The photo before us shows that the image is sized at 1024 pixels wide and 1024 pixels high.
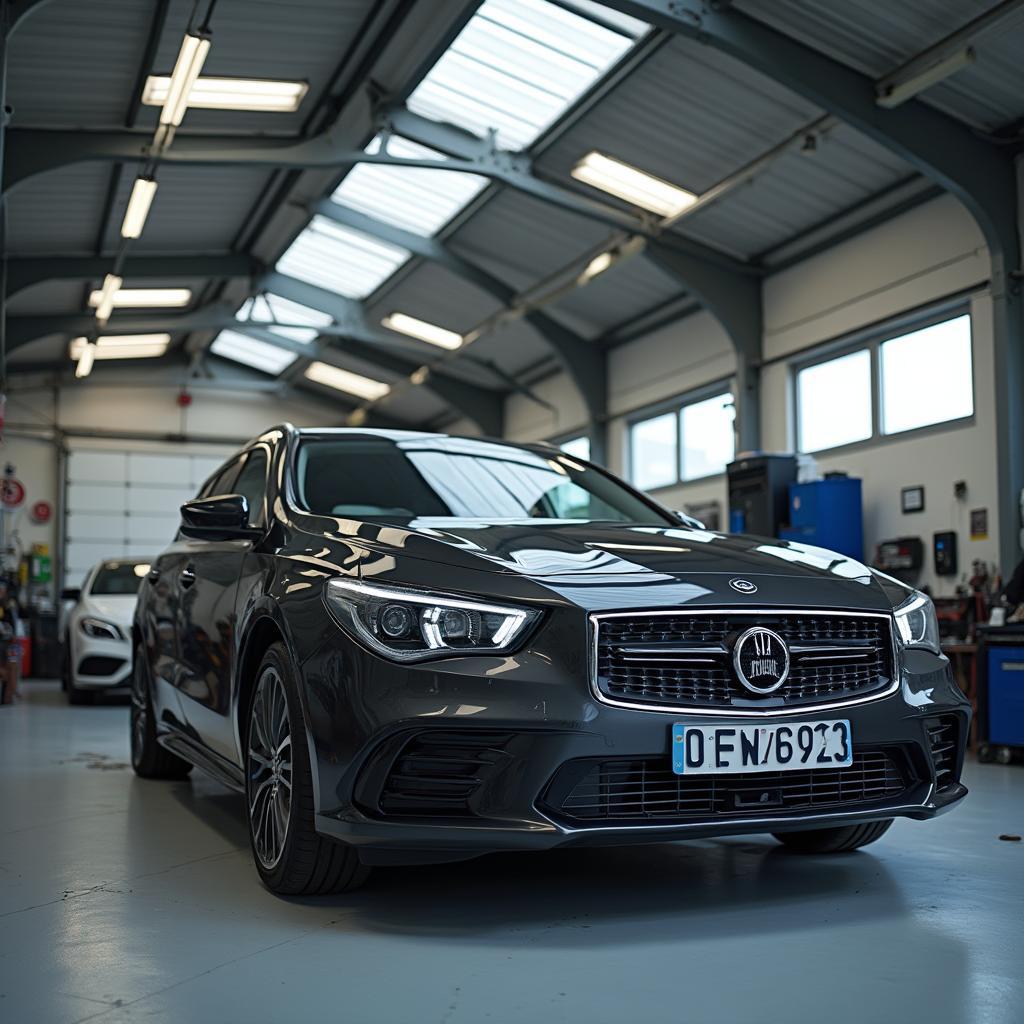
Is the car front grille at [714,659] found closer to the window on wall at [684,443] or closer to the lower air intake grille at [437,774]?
the lower air intake grille at [437,774]

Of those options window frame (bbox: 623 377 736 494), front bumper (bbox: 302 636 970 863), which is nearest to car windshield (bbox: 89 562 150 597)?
window frame (bbox: 623 377 736 494)

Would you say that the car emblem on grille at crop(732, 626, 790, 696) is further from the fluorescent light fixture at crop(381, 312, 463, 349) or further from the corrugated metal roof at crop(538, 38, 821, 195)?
the fluorescent light fixture at crop(381, 312, 463, 349)

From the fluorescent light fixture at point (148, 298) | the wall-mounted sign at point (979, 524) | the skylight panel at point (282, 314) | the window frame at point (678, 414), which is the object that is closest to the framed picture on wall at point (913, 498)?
the wall-mounted sign at point (979, 524)

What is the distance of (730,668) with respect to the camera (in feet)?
9.00

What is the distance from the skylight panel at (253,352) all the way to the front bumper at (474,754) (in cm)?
1913

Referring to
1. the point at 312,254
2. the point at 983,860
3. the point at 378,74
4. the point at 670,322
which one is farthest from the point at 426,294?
the point at 983,860

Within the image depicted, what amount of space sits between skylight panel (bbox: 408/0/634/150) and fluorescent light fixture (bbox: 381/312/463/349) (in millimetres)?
6359

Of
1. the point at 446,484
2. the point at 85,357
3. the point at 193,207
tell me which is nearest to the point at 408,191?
the point at 193,207

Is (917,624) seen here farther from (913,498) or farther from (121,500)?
(121,500)

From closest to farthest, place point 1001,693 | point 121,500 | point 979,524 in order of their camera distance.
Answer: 1. point 1001,693
2. point 979,524
3. point 121,500

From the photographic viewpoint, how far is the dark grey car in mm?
2590

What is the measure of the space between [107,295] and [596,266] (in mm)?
7159

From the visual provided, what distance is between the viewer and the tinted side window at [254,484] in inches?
150

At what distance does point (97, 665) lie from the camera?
11.0 meters
